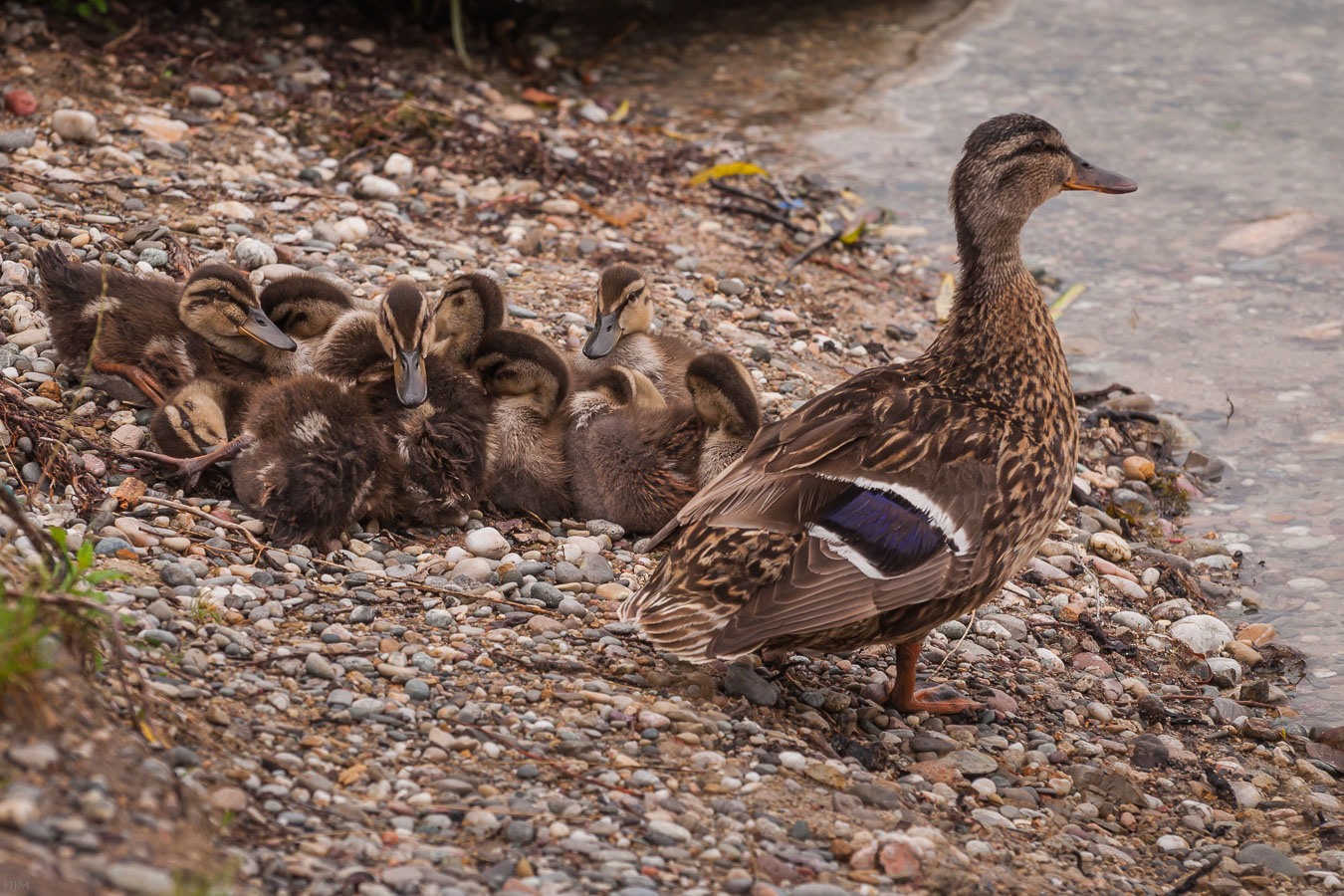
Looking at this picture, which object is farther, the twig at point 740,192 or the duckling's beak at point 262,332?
the twig at point 740,192

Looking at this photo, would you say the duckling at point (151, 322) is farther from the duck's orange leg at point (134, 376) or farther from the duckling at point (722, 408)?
the duckling at point (722, 408)

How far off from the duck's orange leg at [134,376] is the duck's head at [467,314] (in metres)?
1.00

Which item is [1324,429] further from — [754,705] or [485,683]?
[485,683]

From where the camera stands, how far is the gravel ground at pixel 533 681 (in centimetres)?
273

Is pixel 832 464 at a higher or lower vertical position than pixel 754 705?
higher

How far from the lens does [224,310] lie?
15.0 ft

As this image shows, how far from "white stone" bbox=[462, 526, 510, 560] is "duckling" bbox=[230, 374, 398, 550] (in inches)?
11.8

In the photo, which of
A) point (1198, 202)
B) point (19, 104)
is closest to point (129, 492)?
point (19, 104)

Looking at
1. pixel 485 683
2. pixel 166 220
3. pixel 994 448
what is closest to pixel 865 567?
pixel 994 448

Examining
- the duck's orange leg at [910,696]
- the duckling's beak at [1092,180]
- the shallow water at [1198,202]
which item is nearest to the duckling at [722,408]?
the duck's orange leg at [910,696]

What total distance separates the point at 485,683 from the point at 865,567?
1037mm

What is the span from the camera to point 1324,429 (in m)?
6.30

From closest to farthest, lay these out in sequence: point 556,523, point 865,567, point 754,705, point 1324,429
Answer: point 865,567 → point 754,705 → point 556,523 → point 1324,429

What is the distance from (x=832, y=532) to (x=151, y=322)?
2.58 metres
